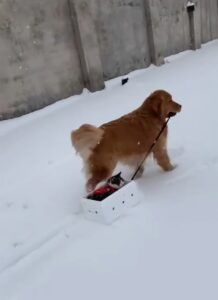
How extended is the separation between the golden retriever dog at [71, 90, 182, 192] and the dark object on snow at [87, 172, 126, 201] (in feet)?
0.50

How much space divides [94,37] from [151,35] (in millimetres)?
1927

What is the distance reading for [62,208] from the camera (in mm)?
3240

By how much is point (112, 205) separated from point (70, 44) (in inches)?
186

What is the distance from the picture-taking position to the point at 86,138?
3.09 m

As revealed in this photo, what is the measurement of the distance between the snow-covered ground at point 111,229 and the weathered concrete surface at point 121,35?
2935 millimetres

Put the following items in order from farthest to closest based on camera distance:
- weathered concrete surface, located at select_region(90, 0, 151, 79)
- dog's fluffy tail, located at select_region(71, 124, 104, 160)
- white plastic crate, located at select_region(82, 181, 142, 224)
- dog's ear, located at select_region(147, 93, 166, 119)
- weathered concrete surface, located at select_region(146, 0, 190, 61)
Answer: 1. weathered concrete surface, located at select_region(146, 0, 190, 61)
2. weathered concrete surface, located at select_region(90, 0, 151, 79)
3. dog's ear, located at select_region(147, 93, 166, 119)
4. dog's fluffy tail, located at select_region(71, 124, 104, 160)
5. white plastic crate, located at select_region(82, 181, 142, 224)

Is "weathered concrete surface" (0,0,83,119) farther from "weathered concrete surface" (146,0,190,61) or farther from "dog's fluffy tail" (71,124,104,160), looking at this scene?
"dog's fluffy tail" (71,124,104,160)

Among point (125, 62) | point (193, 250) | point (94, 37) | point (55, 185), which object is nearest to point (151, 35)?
point (125, 62)

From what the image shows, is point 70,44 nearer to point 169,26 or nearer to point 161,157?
point 169,26

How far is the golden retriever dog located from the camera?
3.13 m

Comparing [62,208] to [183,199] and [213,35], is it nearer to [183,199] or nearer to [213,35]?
[183,199]

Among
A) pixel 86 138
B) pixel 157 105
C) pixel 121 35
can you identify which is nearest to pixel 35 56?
pixel 121 35

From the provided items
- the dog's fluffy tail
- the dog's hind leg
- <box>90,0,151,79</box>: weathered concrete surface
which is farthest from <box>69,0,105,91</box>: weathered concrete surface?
the dog's fluffy tail

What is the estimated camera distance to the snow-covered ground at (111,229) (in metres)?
2.18
